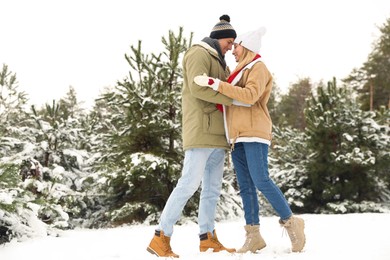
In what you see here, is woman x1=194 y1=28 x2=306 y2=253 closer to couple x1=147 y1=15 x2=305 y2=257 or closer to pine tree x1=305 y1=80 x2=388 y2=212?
couple x1=147 y1=15 x2=305 y2=257

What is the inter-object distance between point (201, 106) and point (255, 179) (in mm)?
740

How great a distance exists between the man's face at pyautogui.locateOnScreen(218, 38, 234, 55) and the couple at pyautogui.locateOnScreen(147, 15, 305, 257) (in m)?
0.23

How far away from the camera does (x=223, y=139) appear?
3.36m

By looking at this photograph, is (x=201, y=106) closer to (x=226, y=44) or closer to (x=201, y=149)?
(x=201, y=149)

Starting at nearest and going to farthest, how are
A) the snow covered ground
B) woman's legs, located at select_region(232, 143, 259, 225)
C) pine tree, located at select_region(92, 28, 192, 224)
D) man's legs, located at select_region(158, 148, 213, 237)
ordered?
the snow covered ground, man's legs, located at select_region(158, 148, 213, 237), woman's legs, located at select_region(232, 143, 259, 225), pine tree, located at select_region(92, 28, 192, 224)

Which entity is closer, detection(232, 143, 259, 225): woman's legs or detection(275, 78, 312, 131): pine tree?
detection(232, 143, 259, 225): woman's legs

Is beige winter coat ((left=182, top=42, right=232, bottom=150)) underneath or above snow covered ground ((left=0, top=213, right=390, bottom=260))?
above

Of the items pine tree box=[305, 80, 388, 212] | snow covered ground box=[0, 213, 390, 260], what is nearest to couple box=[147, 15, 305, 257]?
snow covered ground box=[0, 213, 390, 260]

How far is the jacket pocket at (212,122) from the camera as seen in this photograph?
328 cm

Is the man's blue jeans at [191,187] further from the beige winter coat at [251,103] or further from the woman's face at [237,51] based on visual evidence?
the woman's face at [237,51]

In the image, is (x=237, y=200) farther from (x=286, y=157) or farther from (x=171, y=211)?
(x=171, y=211)

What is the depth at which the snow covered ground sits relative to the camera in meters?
2.91

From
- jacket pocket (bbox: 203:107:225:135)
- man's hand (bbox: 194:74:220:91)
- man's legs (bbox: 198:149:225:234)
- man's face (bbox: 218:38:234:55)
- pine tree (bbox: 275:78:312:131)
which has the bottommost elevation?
man's legs (bbox: 198:149:225:234)

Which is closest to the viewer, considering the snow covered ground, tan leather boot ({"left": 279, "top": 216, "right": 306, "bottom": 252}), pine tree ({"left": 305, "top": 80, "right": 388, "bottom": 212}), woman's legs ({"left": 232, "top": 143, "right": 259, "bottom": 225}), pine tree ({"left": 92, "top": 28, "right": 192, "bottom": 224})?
the snow covered ground
